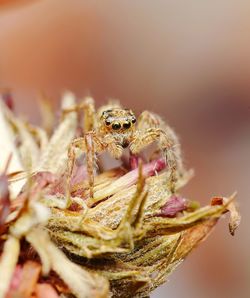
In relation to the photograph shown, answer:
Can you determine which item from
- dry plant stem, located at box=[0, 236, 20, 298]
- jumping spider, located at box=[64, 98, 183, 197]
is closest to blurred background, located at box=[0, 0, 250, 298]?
jumping spider, located at box=[64, 98, 183, 197]

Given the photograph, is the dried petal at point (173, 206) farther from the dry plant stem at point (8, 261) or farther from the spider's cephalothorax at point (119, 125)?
the dry plant stem at point (8, 261)

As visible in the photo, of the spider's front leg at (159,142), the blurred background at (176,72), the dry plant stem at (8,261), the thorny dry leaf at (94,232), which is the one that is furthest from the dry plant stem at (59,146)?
the blurred background at (176,72)

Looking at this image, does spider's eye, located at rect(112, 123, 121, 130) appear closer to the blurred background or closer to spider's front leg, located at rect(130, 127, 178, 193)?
spider's front leg, located at rect(130, 127, 178, 193)

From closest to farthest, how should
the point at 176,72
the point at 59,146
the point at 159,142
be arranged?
the point at 159,142
the point at 59,146
the point at 176,72

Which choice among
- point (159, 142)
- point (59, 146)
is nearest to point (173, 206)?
point (159, 142)

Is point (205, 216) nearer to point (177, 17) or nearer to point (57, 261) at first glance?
→ point (57, 261)

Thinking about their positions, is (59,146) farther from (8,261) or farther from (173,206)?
(8,261)

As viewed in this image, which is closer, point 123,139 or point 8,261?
point 8,261
